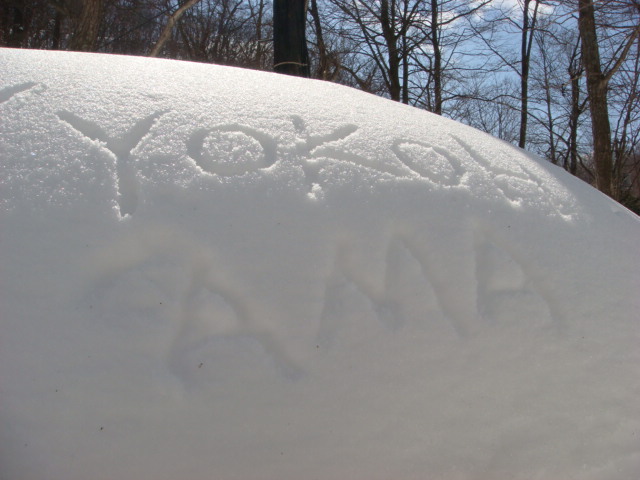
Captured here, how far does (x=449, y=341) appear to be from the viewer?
4.48 feet

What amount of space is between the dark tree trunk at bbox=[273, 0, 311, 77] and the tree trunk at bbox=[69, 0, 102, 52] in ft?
5.54

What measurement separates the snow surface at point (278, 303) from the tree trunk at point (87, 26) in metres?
3.66

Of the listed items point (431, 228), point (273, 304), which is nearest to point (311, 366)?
point (273, 304)

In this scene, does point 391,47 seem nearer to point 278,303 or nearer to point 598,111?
point 598,111

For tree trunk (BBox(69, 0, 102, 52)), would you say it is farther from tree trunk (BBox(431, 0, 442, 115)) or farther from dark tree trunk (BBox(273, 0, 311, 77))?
tree trunk (BBox(431, 0, 442, 115))

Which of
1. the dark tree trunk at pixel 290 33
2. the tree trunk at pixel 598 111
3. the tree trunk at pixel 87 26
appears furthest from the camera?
the tree trunk at pixel 598 111

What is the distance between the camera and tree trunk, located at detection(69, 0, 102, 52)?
15.9ft

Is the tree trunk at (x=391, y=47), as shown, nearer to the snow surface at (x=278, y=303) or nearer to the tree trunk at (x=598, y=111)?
the tree trunk at (x=598, y=111)

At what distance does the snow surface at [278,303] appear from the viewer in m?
1.19

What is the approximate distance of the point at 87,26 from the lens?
489cm

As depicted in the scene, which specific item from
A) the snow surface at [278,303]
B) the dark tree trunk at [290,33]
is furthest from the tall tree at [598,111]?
the snow surface at [278,303]

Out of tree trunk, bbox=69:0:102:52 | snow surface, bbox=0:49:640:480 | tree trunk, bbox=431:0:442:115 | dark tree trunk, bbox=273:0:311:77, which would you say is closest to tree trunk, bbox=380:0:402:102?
tree trunk, bbox=431:0:442:115

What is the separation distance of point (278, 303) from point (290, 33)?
5.01 metres

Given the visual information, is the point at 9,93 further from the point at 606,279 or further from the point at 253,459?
the point at 606,279
